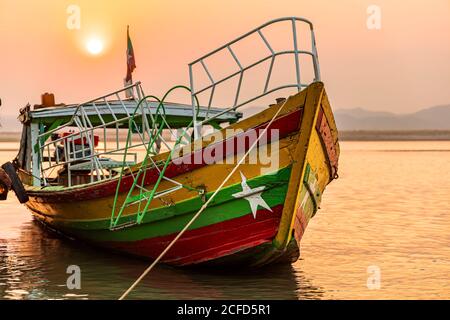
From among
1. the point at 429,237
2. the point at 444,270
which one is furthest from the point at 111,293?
the point at 429,237

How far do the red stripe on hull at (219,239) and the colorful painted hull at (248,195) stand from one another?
0.04 ft

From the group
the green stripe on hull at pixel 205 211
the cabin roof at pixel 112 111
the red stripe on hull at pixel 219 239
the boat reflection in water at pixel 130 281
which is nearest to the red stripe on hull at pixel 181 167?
the green stripe on hull at pixel 205 211

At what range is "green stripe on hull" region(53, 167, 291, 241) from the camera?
10117 mm

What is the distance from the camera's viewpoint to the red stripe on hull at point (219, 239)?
33.6 feet

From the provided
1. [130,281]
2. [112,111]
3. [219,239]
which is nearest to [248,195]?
[219,239]

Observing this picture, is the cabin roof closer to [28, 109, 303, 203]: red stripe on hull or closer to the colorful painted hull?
[28, 109, 303, 203]: red stripe on hull

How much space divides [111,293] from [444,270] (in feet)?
16.5

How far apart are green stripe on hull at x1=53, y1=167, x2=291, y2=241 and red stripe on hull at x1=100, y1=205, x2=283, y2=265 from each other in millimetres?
87

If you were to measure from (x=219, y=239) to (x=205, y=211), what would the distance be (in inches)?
16.0

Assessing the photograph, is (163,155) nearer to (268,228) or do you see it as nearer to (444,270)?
(268,228)

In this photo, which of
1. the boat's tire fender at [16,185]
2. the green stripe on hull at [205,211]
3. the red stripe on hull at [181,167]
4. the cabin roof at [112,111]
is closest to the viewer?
the red stripe on hull at [181,167]

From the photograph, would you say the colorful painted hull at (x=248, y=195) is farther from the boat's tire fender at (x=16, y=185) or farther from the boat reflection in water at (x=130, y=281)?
the boat's tire fender at (x=16, y=185)

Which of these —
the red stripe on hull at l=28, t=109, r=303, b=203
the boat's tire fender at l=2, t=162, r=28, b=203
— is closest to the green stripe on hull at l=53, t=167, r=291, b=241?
the red stripe on hull at l=28, t=109, r=303, b=203

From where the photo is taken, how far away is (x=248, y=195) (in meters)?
10.2
